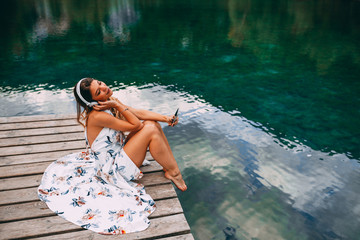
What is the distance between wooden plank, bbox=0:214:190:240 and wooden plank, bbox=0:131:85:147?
1.47m

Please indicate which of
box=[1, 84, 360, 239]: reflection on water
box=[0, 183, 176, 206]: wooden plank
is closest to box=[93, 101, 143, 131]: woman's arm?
box=[0, 183, 176, 206]: wooden plank

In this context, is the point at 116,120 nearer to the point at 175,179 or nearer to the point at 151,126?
the point at 151,126

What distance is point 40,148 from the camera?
11.4 ft

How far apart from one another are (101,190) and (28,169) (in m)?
1.02

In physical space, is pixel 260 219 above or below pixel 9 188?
below

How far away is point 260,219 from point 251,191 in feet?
1.64

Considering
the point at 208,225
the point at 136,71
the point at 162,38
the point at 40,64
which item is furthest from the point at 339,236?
the point at 162,38

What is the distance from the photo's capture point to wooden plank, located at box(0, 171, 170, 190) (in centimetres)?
280

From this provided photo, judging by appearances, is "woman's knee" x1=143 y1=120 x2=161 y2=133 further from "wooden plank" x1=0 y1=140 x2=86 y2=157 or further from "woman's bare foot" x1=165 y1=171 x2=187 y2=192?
"wooden plank" x1=0 y1=140 x2=86 y2=157

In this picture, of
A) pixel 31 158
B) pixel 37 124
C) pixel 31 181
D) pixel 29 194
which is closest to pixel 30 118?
pixel 37 124

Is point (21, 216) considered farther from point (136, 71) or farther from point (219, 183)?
point (136, 71)

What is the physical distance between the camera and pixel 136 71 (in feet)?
26.7

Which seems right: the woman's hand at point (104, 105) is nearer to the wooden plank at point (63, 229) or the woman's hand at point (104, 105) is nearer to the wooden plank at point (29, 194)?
the wooden plank at point (29, 194)

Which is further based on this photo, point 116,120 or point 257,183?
point 257,183
